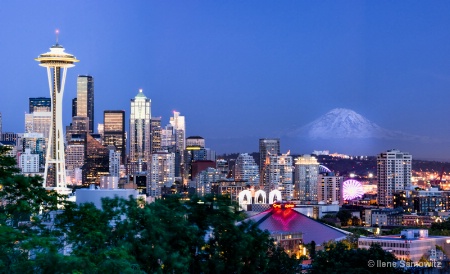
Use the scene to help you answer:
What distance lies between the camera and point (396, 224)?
7950 cm

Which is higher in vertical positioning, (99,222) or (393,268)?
(99,222)

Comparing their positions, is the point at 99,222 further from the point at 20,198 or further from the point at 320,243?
the point at 320,243

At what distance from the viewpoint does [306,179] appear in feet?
381

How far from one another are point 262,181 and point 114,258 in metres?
105

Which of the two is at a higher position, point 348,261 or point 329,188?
point 329,188

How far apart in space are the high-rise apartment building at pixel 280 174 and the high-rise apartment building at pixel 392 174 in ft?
36.9

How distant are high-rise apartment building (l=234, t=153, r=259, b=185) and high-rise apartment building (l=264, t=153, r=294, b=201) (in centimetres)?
306

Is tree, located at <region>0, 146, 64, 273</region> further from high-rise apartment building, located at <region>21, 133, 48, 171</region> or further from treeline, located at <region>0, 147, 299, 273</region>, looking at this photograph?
high-rise apartment building, located at <region>21, 133, 48, 171</region>

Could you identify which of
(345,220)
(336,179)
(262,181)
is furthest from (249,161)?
(345,220)

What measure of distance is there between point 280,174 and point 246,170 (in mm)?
6339

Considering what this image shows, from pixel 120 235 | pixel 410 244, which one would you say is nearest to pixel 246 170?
pixel 410 244

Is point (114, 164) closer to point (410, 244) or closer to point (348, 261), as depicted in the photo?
point (410, 244)

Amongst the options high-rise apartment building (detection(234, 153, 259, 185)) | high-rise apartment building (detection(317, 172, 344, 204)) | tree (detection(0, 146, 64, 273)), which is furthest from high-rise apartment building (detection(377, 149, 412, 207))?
tree (detection(0, 146, 64, 273))

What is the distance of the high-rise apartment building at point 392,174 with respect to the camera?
110 m
